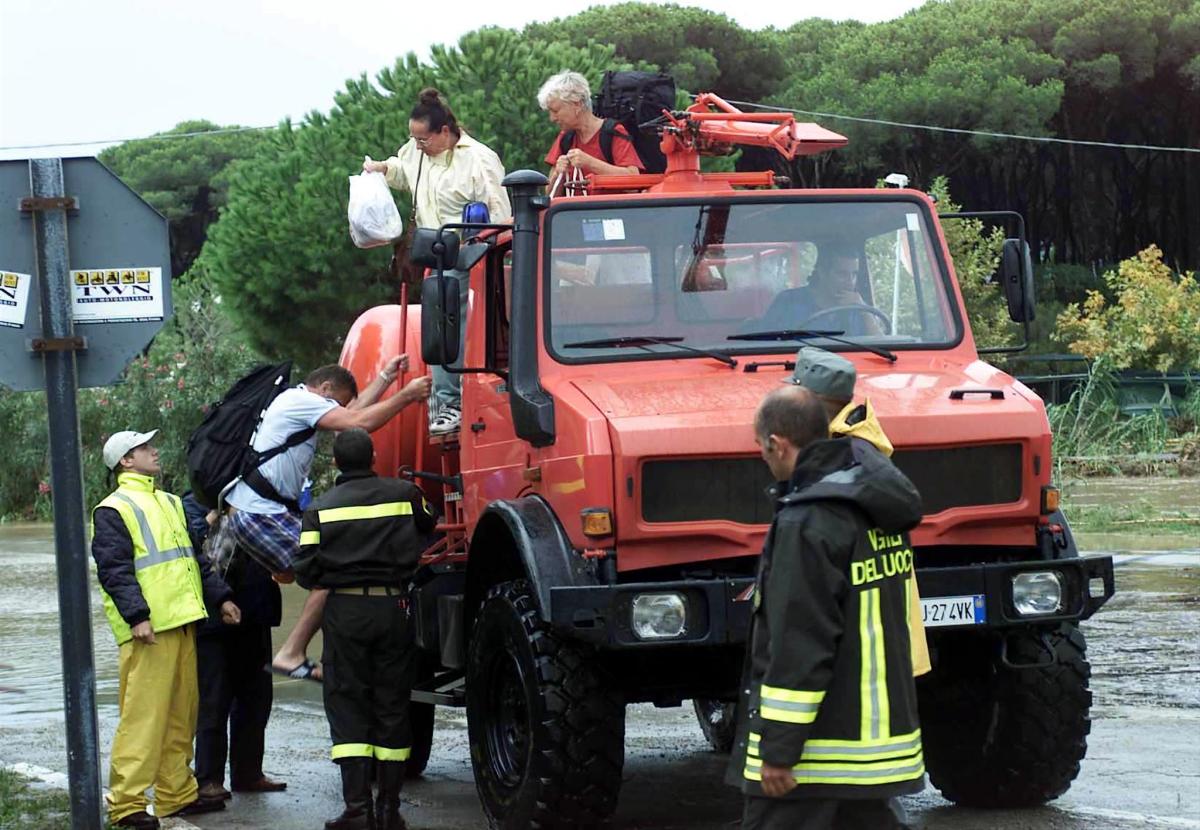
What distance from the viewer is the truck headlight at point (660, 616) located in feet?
21.4

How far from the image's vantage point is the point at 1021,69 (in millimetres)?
43656

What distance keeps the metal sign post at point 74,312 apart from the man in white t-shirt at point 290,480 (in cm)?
170

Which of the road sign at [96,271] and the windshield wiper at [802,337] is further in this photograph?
the windshield wiper at [802,337]

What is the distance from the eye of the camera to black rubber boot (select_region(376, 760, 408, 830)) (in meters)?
7.52

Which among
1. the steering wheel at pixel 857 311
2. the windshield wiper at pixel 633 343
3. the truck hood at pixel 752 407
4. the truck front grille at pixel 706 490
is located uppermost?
the steering wheel at pixel 857 311

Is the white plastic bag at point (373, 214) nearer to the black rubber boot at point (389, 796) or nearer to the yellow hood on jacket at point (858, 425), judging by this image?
the black rubber boot at point (389, 796)

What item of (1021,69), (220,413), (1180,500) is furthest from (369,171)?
(1021,69)

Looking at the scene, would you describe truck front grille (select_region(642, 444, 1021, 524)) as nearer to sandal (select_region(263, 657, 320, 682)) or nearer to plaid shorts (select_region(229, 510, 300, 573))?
plaid shorts (select_region(229, 510, 300, 573))

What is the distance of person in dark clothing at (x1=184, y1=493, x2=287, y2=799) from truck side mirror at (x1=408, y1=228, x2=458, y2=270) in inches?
71.2

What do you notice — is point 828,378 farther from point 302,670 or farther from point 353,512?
point 302,670

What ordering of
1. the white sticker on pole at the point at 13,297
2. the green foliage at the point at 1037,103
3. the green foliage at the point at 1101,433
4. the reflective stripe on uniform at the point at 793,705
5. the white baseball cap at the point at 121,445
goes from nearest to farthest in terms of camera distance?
the reflective stripe on uniform at the point at 793,705 → the white sticker on pole at the point at 13,297 → the white baseball cap at the point at 121,445 → the green foliage at the point at 1101,433 → the green foliage at the point at 1037,103

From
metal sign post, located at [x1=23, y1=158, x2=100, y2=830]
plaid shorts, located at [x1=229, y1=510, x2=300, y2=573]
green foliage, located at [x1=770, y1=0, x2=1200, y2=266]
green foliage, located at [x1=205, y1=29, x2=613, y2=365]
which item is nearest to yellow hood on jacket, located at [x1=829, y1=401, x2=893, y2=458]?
metal sign post, located at [x1=23, y1=158, x2=100, y2=830]

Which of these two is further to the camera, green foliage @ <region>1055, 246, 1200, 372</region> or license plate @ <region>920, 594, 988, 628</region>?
green foliage @ <region>1055, 246, 1200, 372</region>

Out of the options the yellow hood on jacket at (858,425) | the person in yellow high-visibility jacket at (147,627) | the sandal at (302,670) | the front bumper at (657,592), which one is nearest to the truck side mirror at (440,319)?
the front bumper at (657,592)
